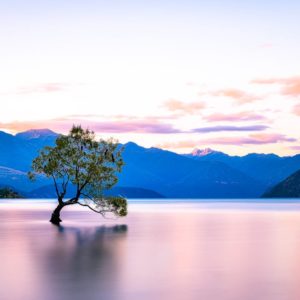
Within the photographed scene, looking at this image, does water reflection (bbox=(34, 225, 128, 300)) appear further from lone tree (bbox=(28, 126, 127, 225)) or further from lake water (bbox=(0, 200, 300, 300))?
lone tree (bbox=(28, 126, 127, 225))

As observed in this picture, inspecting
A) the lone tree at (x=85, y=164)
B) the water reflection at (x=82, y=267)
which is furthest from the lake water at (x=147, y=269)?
the lone tree at (x=85, y=164)

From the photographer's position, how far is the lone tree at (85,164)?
102000 millimetres

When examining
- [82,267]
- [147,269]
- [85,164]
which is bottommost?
[147,269]

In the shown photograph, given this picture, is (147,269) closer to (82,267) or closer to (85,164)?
(82,267)

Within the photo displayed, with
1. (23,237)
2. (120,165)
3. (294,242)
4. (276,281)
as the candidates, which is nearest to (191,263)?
(276,281)

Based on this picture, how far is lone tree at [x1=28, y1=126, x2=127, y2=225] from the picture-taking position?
10200cm

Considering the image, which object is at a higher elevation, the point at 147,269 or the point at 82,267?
the point at 82,267

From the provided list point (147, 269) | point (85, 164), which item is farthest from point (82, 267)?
point (85, 164)

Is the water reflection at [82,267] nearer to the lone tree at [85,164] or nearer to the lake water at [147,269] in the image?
the lake water at [147,269]

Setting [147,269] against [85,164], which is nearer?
[147,269]

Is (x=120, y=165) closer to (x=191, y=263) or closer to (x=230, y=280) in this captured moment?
(x=191, y=263)

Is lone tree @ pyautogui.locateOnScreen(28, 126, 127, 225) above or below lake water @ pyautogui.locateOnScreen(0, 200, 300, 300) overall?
above

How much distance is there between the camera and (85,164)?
10188 cm

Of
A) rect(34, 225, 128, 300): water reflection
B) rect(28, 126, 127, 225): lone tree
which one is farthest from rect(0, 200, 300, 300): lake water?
rect(28, 126, 127, 225): lone tree
